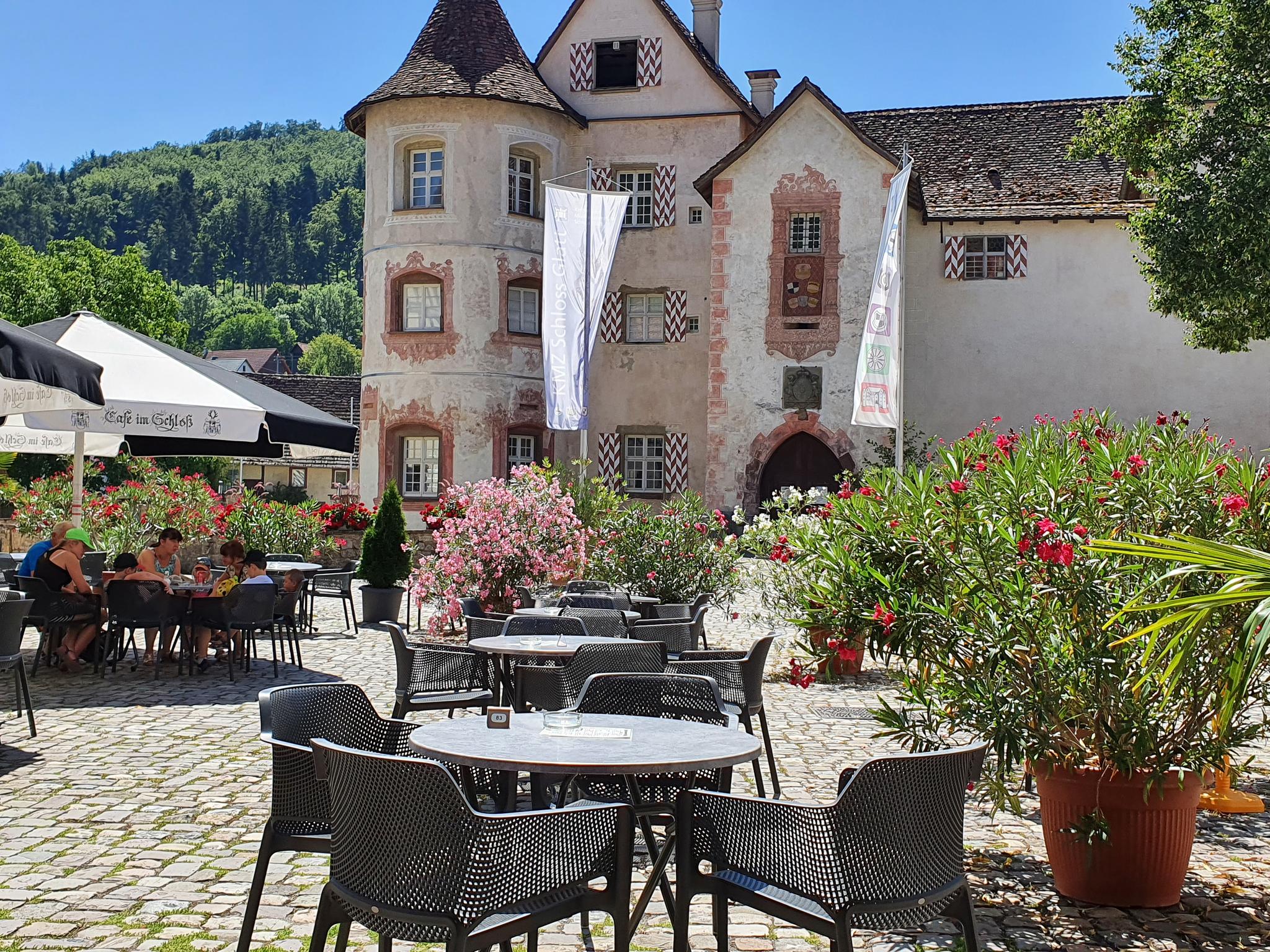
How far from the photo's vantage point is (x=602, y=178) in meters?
28.7

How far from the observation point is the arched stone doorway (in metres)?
27.1

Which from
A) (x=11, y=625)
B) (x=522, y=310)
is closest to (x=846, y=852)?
(x=11, y=625)

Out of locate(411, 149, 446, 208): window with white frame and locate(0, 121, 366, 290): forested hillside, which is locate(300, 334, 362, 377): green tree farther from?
locate(411, 149, 446, 208): window with white frame

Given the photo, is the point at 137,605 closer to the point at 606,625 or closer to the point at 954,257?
the point at 606,625

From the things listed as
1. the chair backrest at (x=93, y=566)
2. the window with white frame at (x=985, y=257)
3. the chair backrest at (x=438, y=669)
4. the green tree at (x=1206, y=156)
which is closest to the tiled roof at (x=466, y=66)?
the window with white frame at (x=985, y=257)

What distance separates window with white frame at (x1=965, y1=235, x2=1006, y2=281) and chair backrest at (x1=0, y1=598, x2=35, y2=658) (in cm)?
2279

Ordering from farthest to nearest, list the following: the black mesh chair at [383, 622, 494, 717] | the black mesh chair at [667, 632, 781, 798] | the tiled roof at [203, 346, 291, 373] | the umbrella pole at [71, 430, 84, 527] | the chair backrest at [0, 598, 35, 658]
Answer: the tiled roof at [203, 346, 291, 373], the umbrella pole at [71, 430, 84, 527], the chair backrest at [0, 598, 35, 658], the black mesh chair at [383, 622, 494, 717], the black mesh chair at [667, 632, 781, 798]

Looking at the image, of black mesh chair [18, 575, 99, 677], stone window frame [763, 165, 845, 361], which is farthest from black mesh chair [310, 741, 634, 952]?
stone window frame [763, 165, 845, 361]

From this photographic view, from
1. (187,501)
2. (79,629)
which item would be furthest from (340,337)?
(79,629)

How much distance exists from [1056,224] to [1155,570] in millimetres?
23910

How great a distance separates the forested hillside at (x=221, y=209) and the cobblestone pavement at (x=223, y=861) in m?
119

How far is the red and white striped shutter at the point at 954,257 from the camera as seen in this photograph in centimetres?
2770

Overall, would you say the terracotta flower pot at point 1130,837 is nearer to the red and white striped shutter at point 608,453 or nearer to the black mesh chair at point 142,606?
the black mesh chair at point 142,606

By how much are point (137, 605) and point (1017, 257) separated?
69.3ft
